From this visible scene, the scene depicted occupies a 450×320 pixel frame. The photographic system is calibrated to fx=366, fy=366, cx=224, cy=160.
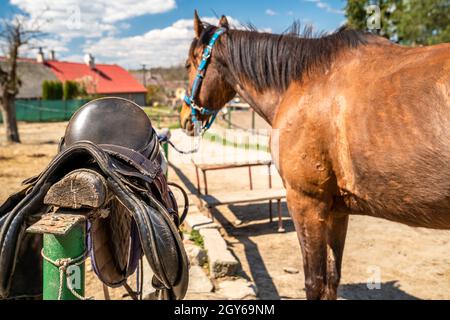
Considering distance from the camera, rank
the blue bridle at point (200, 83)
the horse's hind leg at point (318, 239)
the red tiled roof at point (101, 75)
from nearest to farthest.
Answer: the horse's hind leg at point (318, 239) < the blue bridle at point (200, 83) < the red tiled roof at point (101, 75)

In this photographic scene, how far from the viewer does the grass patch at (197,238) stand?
4.57 m

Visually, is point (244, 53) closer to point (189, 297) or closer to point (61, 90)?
point (189, 297)

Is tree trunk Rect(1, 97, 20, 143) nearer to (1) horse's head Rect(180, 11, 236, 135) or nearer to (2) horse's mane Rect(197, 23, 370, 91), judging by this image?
(1) horse's head Rect(180, 11, 236, 135)

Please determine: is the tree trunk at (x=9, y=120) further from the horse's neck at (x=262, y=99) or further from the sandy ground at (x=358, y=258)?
the horse's neck at (x=262, y=99)

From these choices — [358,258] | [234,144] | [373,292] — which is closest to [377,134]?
[373,292]

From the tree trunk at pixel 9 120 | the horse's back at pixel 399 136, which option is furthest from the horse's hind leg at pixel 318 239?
the tree trunk at pixel 9 120

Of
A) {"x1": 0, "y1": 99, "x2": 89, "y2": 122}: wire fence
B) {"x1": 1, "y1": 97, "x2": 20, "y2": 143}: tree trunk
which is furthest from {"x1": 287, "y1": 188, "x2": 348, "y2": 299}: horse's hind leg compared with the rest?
{"x1": 0, "y1": 99, "x2": 89, "y2": 122}: wire fence

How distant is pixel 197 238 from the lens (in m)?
4.70

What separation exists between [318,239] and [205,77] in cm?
168

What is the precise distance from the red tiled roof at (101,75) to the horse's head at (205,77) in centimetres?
3550

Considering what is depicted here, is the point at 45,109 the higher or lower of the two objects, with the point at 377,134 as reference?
higher

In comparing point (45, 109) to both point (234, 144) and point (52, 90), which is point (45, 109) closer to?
point (52, 90)

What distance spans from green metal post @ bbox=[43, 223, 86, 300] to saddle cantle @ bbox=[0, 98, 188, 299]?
95 millimetres
